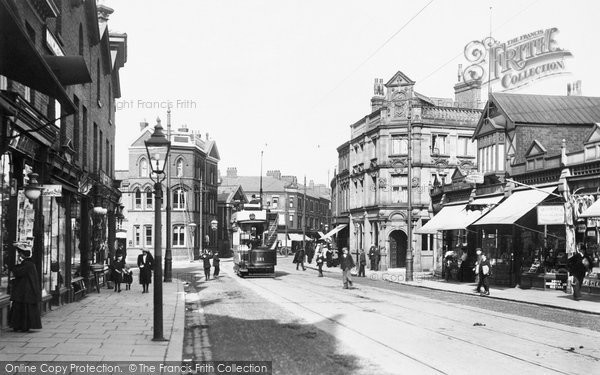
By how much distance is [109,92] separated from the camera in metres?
30.0

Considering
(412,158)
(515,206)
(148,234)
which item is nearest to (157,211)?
(515,206)

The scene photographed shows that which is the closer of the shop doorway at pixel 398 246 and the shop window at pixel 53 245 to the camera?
the shop window at pixel 53 245

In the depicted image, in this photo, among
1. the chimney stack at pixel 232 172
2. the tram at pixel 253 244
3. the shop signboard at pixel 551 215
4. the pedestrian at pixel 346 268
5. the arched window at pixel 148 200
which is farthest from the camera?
the chimney stack at pixel 232 172

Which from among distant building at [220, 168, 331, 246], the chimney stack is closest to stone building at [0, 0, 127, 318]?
distant building at [220, 168, 331, 246]

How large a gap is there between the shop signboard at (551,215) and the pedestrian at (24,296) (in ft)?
58.3

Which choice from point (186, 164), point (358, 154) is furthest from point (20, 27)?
point (186, 164)

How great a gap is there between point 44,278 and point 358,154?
37.1 m

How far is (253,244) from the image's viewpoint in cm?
3406

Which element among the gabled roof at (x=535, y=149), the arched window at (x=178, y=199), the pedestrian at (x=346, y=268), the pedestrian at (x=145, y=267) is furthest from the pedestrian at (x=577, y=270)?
the arched window at (x=178, y=199)

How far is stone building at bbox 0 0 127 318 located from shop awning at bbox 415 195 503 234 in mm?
15665

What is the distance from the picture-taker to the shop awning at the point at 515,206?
24.0 metres

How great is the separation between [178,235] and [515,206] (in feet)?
147

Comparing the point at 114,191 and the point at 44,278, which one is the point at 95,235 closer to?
the point at 114,191

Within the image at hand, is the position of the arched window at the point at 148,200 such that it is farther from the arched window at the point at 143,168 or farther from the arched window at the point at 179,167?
the arched window at the point at 179,167
